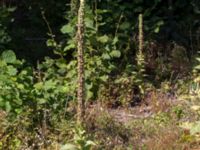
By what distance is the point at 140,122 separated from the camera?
20.7 ft

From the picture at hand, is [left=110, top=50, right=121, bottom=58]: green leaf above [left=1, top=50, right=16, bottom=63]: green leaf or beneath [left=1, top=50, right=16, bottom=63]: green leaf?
beneath

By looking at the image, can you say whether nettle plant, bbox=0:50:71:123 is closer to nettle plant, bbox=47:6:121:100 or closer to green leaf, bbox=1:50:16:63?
green leaf, bbox=1:50:16:63

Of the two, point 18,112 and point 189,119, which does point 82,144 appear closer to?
point 18,112

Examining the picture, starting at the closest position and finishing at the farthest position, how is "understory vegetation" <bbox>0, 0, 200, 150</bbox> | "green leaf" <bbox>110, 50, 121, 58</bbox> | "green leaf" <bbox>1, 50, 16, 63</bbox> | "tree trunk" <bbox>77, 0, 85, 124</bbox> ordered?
"tree trunk" <bbox>77, 0, 85, 124</bbox> < "understory vegetation" <bbox>0, 0, 200, 150</bbox> < "green leaf" <bbox>1, 50, 16, 63</bbox> < "green leaf" <bbox>110, 50, 121, 58</bbox>

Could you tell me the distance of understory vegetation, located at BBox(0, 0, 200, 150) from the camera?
18.3ft

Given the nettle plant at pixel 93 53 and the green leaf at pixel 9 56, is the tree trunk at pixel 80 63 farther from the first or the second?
the nettle plant at pixel 93 53

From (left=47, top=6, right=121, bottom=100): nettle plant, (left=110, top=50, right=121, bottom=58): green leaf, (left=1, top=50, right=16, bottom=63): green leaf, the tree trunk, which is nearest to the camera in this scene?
the tree trunk

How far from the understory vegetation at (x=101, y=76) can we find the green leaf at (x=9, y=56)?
0.4 inches

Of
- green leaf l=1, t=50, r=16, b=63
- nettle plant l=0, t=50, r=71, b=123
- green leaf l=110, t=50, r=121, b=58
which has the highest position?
green leaf l=1, t=50, r=16, b=63

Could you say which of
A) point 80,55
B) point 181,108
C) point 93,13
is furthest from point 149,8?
point 80,55

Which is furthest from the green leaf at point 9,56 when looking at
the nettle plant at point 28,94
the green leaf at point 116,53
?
the green leaf at point 116,53

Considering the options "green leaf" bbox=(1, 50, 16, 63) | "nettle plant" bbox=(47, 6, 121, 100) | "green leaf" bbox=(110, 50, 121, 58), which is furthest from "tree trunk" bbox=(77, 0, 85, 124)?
"green leaf" bbox=(110, 50, 121, 58)

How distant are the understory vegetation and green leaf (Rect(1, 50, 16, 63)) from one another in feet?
0.03

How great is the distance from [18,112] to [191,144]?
5.46 feet
